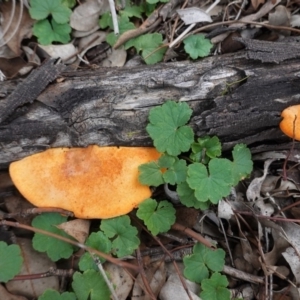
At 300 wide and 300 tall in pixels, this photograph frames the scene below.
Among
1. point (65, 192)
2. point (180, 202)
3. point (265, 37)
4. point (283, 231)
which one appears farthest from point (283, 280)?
point (265, 37)

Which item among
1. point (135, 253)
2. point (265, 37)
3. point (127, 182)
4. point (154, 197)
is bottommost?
point (135, 253)

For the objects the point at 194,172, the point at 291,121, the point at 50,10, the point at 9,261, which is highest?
the point at 50,10

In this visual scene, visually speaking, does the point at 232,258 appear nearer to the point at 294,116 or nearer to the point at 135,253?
the point at 135,253

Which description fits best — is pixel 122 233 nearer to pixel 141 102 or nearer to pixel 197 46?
pixel 141 102

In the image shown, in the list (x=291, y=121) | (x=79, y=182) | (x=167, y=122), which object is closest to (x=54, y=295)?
(x=79, y=182)

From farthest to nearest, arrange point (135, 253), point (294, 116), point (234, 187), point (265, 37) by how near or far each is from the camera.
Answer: point (265, 37)
point (234, 187)
point (135, 253)
point (294, 116)

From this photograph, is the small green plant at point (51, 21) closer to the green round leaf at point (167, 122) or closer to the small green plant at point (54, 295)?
the green round leaf at point (167, 122)
